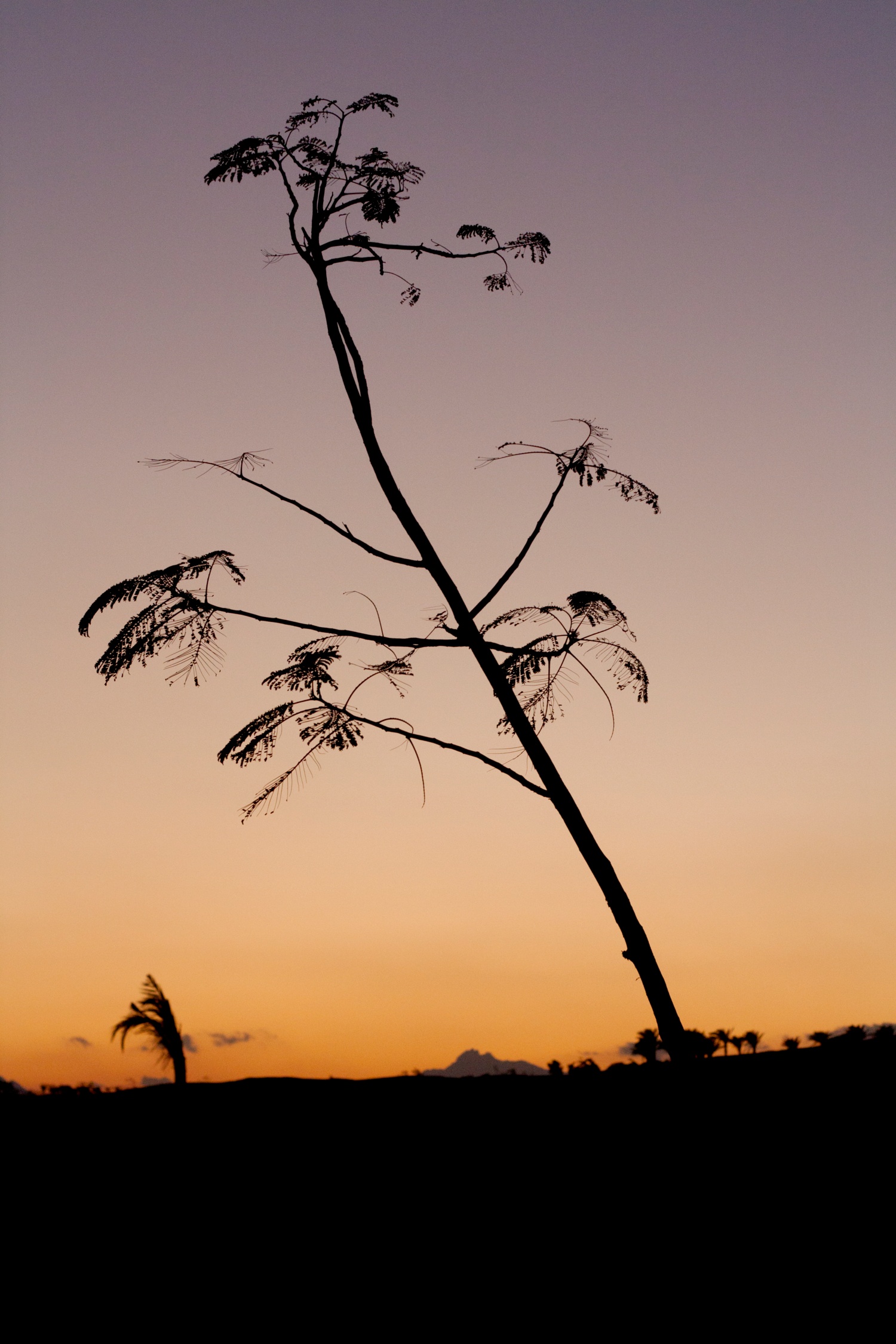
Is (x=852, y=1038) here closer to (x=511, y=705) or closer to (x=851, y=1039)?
(x=851, y=1039)

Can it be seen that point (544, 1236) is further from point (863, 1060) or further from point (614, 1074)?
point (863, 1060)

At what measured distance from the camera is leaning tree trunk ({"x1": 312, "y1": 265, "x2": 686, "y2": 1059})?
10523 mm

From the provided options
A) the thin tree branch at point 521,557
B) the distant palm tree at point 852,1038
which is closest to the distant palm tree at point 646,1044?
the distant palm tree at point 852,1038

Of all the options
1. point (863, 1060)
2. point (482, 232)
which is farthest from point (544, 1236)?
point (482, 232)

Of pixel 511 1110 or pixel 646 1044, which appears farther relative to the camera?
pixel 646 1044

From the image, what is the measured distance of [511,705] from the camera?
1134 cm

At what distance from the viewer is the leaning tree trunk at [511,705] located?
1052 cm

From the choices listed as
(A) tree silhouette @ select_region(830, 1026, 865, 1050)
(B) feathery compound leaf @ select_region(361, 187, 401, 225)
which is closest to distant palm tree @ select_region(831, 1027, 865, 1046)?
(A) tree silhouette @ select_region(830, 1026, 865, 1050)

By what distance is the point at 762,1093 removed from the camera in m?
11.1

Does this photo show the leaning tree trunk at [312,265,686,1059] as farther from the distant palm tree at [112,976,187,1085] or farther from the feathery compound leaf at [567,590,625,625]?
the distant palm tree at [112,976,187,1085]

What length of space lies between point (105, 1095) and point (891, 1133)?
8273 millimetres

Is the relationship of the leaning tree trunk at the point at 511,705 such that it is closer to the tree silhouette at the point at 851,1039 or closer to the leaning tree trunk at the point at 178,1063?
the tree silhouette at the point at 851,1039

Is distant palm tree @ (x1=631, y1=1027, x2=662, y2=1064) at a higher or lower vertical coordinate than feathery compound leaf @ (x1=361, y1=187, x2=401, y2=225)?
lower

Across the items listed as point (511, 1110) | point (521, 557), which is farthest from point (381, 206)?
point (511, 1110)
